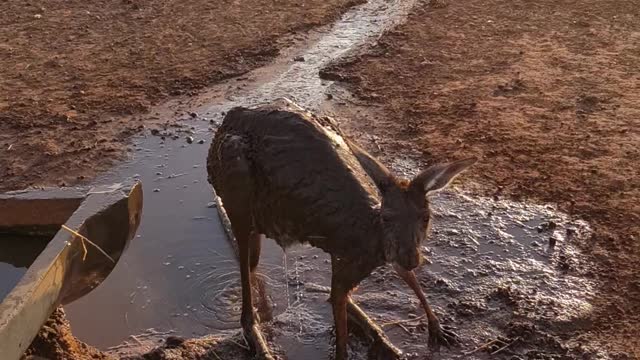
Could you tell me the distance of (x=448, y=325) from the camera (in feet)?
17.9

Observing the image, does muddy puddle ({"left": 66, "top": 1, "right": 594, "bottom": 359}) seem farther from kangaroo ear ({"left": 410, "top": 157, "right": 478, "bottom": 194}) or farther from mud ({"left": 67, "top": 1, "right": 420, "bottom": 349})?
kangaroo ear ({"left": 410, "top": 157, "right": 478, "bottom": 194})

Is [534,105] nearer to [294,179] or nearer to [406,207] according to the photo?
[294,179]

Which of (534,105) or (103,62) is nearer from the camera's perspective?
(534,105)

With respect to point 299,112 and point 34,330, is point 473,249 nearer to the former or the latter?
point 299,112

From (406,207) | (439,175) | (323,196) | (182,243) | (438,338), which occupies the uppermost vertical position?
(439,175)

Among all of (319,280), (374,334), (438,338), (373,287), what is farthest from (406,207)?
(319,280)

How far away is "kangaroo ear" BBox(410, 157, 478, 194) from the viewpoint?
3951 millimetres

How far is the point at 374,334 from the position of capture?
5227mm

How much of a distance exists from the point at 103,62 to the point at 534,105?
17.5 ft

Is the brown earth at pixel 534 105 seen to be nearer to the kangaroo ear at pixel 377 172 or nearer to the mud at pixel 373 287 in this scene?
the mud at pixel 373 287

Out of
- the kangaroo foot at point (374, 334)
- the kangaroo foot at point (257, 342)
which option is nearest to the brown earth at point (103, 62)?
the kangaroo foot at point (257, 342)

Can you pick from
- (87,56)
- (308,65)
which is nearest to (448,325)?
(308,65)

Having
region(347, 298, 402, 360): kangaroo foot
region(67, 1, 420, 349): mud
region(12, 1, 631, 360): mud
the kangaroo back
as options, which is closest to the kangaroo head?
the kangaroo back

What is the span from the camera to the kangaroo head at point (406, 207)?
4.02 meters
